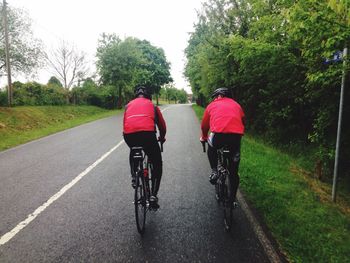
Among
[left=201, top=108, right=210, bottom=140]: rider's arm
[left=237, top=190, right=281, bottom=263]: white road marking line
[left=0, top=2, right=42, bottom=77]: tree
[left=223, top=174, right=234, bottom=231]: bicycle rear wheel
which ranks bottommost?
[left=237, top=190, right=281, bottom=263]: white road marking line

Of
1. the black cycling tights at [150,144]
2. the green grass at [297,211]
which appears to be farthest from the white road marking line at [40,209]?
the green grass at [297,211]

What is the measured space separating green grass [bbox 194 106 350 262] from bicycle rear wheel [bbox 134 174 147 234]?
1.92m

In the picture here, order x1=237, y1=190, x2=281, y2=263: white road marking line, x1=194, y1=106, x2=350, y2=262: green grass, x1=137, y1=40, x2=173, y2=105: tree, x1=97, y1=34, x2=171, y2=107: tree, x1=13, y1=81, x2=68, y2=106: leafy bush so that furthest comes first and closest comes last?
x1=137, y1=40, x2=173, y2=105: tree < x1=97, y1=34, x2=171, y2=107: tree < x1=13, y1=81, x2=68, y2=106: leafy bush < x1=194, y1=106, x2=350, y2=262: green grass < x1=237, y1=190, x2=281, y2=263: white road marking line

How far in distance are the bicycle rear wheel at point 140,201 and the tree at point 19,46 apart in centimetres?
2768

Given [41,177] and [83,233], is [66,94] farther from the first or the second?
[83,233]

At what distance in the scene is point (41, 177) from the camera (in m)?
6.87

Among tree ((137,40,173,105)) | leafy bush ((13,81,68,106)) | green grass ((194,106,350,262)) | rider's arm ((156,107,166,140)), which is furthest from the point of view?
tree ((137,40,173,105))

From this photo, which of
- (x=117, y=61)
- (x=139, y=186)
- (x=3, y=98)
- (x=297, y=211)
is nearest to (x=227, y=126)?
(x=139, y=186)

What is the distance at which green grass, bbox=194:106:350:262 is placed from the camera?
3652 millimetres

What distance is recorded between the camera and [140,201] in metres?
4.12

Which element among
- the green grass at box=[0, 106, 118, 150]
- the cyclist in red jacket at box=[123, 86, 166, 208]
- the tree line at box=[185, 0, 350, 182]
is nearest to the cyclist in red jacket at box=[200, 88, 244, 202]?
the cyclist in red jacket at box=[123, 86, 166, 208]

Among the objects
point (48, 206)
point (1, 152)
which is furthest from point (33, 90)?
point (48, 206)

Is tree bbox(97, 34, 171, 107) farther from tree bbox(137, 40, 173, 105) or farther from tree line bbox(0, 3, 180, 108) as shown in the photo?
tree bbox(137, 40, 173, 105)

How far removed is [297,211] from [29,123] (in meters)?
18.9
